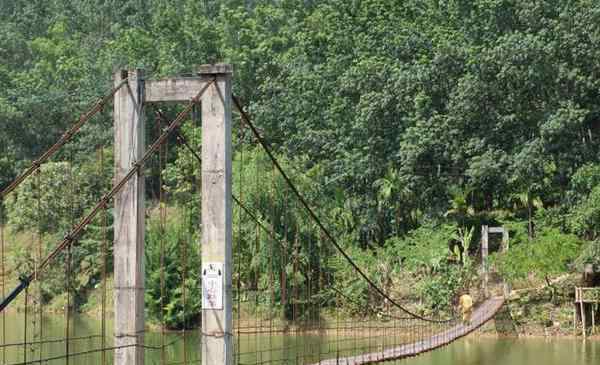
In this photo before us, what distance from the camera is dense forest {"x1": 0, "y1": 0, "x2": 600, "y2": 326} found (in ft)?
76.8

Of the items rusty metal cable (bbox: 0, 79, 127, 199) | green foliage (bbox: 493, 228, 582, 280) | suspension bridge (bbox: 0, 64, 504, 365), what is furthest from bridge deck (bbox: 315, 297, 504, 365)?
rusty metal cable (bbox: 0, 79, 127, 199)

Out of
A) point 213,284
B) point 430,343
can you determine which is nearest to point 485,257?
point 430,343

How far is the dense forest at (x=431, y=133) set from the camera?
23.4 metres

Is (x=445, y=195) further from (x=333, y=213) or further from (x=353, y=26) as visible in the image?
(x=353, y=26)

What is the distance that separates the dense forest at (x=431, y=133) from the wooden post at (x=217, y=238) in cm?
1323

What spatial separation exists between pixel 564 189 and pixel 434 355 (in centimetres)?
625

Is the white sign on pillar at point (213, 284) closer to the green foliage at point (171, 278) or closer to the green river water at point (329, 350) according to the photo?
the green river water at point (329, 350)

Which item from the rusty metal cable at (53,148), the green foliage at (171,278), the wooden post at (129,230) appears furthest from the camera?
the green foliage at (171,278)

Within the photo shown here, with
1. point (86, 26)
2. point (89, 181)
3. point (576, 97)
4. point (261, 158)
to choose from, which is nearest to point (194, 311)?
point (261, 158)

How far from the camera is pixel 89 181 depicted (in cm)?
2680

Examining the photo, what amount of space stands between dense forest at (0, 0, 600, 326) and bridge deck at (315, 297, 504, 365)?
130 cm

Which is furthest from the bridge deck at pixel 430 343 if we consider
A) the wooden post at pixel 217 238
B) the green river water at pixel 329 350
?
the wooden post at pixel 217 238

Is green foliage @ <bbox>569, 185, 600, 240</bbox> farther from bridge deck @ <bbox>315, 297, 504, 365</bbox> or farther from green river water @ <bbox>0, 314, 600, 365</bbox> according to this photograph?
green river water @ <bbox>0, 314, 600, 365</bbox>

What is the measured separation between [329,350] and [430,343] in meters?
4.44
